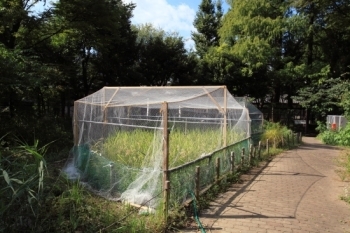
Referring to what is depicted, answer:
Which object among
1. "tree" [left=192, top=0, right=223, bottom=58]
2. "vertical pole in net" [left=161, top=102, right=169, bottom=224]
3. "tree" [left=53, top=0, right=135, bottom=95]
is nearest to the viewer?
"vertical pole in net" [left=161, top=102, right=169, bottom=224]

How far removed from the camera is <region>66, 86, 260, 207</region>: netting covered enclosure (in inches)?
207

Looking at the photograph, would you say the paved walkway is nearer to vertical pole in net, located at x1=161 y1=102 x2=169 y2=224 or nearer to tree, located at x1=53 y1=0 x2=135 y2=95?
vertical pole in net, located at x1=161 y1=102 x2=169 y2=224

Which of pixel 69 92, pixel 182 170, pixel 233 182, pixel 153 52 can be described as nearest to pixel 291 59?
pixel 153 52

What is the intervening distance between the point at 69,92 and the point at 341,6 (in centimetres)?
1828

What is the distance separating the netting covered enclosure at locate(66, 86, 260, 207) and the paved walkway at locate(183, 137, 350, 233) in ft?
2.80

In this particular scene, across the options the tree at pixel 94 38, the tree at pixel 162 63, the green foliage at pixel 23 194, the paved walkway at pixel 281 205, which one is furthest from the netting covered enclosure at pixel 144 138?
the tree at pixel 162 63

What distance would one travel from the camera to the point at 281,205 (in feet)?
19.2

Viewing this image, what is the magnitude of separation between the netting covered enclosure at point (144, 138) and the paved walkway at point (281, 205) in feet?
2.80

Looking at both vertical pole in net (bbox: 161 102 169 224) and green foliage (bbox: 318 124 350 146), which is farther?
green foliage (bbox: 318 124 350 146)

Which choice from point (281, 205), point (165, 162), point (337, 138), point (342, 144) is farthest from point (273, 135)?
point (165, 162)

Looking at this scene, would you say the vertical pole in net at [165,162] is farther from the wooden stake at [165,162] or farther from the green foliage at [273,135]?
the green foliage at [273,135]

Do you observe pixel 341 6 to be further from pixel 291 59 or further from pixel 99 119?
pixel 99 119

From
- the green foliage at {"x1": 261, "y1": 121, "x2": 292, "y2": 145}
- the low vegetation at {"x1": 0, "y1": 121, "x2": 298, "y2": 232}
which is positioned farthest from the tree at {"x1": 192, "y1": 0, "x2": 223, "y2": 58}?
the low vegetation at {"x1": 0, "y1": 121, "x2": 298, "y2": 232}

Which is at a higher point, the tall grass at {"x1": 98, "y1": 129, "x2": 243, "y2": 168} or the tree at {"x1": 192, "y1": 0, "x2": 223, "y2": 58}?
the tree at {"x1": 192, "y1": 0, "x2": 223, "y2": 58}
